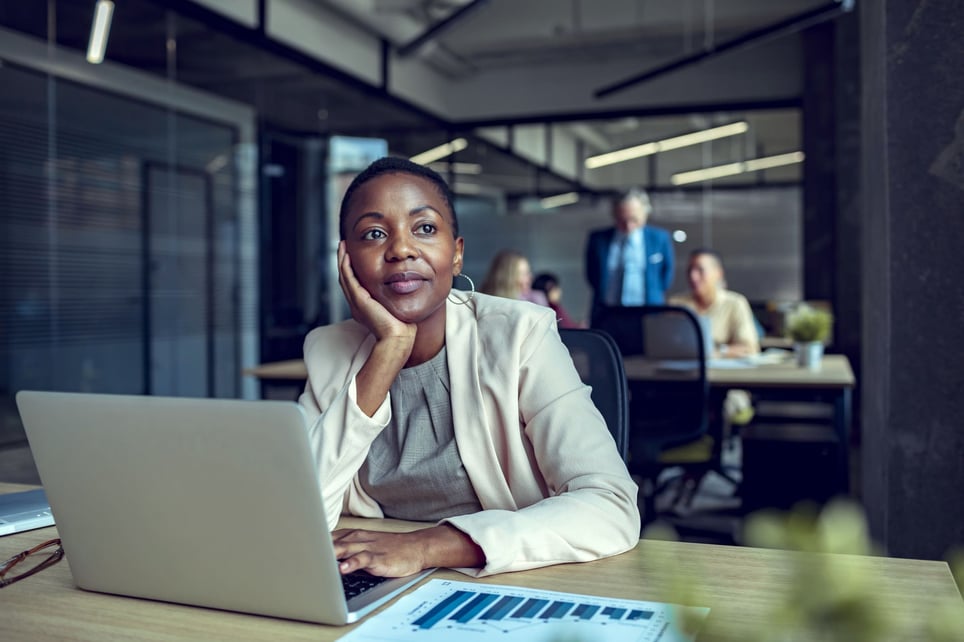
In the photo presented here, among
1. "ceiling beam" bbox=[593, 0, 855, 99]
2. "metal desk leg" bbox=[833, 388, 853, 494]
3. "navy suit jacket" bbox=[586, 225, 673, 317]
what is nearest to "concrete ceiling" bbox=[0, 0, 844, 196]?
"ceiling beam" bbox=[593, 0, 855, 99]

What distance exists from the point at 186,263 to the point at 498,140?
14.6 feet

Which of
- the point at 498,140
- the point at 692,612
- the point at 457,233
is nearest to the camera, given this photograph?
the point at 692,612

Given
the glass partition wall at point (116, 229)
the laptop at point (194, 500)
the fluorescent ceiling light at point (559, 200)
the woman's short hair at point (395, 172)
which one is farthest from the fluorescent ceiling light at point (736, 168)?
the laptop at point (194, 500)

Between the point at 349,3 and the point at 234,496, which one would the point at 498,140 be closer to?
the point at 349,3

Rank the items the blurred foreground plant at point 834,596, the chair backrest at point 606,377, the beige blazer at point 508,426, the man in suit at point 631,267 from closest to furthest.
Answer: the blurred foreground plant at point 834,596 < the beige blazer at point 508,426 < the chair backrest at point 606,377 < the man in suit at point 631,267

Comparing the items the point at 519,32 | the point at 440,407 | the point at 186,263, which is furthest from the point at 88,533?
the point at 519,32

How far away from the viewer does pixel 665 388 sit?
3.57 m

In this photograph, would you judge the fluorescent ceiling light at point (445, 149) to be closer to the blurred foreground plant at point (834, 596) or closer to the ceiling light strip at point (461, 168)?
the ceiling light strip at point (461, 168)

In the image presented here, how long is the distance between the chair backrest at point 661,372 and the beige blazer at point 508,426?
2053mm

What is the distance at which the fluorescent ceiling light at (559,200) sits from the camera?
9258 mm

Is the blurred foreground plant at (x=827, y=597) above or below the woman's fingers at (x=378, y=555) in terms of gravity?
above

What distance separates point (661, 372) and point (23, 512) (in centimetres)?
263

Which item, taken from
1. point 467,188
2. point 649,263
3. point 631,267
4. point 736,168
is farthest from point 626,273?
point 467,188

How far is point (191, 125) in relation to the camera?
5887 mm
